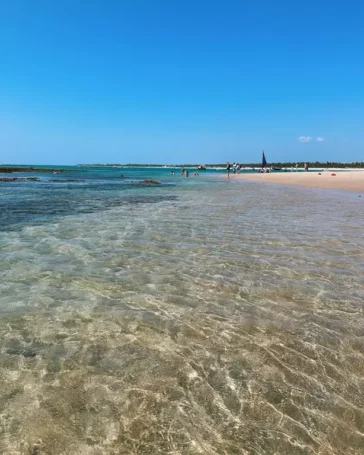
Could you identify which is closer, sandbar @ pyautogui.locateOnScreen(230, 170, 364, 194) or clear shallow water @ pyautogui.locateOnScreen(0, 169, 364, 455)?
clear shallow water @ pyautogui.locateOnScreen(0, 169, 364, 455)

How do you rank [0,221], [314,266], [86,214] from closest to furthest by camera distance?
1. [314,266]
2. [0,221]
3. [86,214]

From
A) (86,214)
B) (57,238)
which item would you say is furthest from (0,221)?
(57,238)

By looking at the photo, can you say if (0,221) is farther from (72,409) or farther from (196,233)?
(72,409)

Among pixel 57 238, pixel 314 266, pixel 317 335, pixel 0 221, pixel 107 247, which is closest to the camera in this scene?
pixel 317 335

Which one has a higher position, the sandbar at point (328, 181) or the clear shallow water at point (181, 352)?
the sandbar at point (328, 181)

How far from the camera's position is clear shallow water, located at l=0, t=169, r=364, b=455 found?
317cm

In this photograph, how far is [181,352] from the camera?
4547 millimetres

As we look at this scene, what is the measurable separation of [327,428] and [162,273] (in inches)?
208

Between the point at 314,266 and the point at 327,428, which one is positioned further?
the point at 314,266

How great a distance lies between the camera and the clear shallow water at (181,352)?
317 cm

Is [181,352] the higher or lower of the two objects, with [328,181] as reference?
lower

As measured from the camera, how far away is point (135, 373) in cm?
407

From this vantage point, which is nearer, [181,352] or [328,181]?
[181,352]

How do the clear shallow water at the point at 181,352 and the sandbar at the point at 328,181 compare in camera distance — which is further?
the sandbar at the point at 328,181
